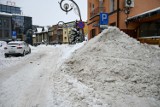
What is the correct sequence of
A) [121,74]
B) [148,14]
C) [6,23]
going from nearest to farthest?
1. [121,74]
2. [148,14]
3. [6,23]

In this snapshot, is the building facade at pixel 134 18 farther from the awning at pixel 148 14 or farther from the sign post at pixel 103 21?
the sign post at pixel 103 21

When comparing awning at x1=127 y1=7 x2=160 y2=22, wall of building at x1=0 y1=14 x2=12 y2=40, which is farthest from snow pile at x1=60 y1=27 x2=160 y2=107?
wall of building at x1=0 y1=14 x2=12 y2=40

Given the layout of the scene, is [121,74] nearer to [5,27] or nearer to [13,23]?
[5,27]

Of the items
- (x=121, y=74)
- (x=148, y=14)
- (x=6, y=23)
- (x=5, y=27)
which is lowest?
(x=121, y=74)

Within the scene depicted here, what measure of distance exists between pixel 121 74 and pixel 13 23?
6903 centimetres

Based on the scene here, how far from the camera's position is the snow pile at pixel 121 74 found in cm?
506

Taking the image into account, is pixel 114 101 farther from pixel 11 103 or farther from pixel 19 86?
pixel 19 86

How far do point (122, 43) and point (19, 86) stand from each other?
6041 millimetres

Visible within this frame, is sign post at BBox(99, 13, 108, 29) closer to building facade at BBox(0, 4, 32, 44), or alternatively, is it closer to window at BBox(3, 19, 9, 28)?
building facade at BBox(0, 4, 32, 44)

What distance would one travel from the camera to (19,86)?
21.0 ft

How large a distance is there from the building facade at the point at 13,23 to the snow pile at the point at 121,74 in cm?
5556

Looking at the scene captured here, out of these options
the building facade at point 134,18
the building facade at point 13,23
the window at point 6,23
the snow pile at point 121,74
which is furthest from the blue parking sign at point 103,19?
the window at point 6,23

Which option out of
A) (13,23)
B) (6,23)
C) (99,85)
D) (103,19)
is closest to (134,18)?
(103,19)

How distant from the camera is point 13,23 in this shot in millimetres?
68062
